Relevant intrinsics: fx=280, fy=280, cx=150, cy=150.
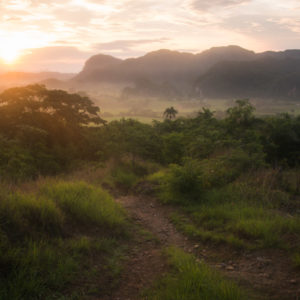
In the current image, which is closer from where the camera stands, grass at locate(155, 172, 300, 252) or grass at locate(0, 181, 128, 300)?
grass at locate(0, 181, 128, 300)

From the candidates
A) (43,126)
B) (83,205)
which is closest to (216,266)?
(83,205)

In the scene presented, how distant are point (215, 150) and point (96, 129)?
8946 mm

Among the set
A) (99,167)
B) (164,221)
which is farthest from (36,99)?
(164,221)

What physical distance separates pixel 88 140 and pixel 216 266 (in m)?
12.9

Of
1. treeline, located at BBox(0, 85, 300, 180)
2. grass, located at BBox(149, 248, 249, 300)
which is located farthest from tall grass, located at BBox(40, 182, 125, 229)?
treeline, located at BBox(0, 85, 300, 180)

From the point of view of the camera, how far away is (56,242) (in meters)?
4.38

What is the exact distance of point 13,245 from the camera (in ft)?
12.6

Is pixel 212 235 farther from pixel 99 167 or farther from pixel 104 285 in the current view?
pixel 99 167

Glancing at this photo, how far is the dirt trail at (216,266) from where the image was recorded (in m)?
3.64

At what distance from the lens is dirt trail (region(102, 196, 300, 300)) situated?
143 inches

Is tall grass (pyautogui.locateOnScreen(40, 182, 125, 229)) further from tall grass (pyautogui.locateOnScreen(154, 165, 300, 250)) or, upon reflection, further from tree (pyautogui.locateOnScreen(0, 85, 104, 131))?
tree (pyautogui.locateOnScreen(0, 85, 104, 131))

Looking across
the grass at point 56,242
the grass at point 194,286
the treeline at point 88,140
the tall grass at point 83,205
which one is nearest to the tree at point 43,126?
the treeline at point 88,140

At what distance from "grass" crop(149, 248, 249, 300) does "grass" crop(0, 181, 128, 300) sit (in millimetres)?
815

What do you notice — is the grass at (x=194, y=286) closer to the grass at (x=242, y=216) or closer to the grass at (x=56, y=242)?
the grass at (x=56, y=242)
